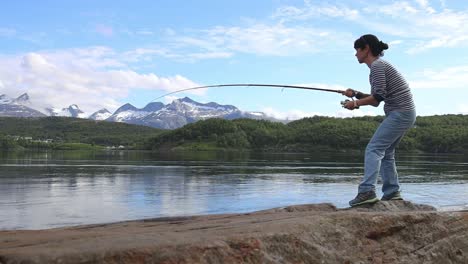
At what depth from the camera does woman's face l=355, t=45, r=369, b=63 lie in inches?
364

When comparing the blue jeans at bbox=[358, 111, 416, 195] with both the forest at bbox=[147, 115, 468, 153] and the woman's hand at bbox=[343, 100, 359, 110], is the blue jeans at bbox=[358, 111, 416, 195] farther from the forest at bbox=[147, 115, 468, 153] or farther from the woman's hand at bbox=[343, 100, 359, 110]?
the forest at bbox=[147, 115, 468, 153]

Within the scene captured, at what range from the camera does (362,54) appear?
9.29 m

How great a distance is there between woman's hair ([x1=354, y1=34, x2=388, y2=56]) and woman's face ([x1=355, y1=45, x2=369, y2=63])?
54 mm

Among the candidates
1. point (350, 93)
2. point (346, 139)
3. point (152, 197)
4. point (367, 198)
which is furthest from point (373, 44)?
point (346, 139)

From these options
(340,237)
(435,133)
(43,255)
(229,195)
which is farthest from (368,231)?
(435,133)

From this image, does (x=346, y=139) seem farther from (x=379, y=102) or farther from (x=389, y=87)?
(x=379, y=102)

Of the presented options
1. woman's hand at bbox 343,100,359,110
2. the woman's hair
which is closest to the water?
woman's hand at bbox 343,100,359,110

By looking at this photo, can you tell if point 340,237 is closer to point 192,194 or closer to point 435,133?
point 192,194

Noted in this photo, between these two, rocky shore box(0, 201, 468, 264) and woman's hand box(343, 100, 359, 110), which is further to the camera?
woman's hand box(343, 100, 359, 110)

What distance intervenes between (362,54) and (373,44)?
0.26 metres

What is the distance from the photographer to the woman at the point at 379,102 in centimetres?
895

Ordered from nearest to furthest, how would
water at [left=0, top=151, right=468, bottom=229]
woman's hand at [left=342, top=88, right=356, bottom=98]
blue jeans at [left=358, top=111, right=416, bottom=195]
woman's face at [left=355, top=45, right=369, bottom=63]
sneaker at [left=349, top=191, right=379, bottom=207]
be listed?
1. sneaker at [left=349, top=191, right=379, bottom=207]
2. blue jeans at [left=358, top=111, right=416, bottom=195]
3. woman's face at [left=355, top=45, right=369, bottom=63]
4. woman's hand at [left=342, top=88, right=356, bottom=98]
5. water at [left=0, top=151, right=468, bottom=229]

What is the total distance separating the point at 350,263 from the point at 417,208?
3004 millimetres

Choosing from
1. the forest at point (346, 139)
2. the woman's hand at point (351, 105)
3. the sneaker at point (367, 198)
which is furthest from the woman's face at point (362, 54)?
the forest at point (346, 139)
